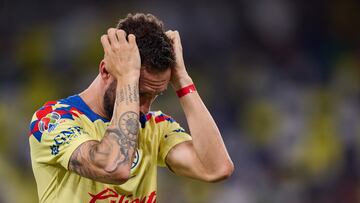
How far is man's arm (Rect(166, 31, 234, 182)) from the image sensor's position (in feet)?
12.1

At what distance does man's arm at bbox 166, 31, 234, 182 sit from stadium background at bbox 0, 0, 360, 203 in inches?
166

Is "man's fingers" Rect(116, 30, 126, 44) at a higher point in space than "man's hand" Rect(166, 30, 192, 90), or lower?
higher

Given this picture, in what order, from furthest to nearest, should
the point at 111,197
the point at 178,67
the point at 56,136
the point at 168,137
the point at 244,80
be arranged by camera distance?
the point at 244,80, the point at 168,137, the point at 178,67, the point at 111,197, the point at 56,136

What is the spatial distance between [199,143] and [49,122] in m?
0.70

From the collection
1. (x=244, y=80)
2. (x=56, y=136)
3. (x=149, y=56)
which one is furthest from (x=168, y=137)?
(x=244, y=80)

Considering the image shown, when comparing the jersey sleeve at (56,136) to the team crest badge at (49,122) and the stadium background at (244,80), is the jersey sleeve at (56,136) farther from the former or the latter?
the stadium background at (244,80)

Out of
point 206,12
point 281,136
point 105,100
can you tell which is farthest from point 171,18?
point 105,100

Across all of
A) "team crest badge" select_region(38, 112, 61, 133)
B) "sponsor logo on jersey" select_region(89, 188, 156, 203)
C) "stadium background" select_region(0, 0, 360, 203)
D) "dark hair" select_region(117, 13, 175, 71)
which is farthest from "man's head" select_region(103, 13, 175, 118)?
Result: "stadium background" select_region(0, 0, 360, 203)

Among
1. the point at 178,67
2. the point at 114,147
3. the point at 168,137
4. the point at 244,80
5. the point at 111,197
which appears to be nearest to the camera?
the point at 114,147

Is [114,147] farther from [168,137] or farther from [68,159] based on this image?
[168,137]

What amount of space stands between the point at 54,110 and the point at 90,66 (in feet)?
17.8

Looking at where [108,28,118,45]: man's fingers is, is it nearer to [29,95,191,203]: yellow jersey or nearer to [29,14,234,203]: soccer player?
[29,14,234,203]: soccer player

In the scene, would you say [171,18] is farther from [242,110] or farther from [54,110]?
[54,110]

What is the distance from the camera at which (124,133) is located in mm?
3287
